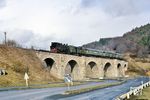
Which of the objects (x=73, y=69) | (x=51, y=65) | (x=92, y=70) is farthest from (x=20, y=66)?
(x=92, y=70)

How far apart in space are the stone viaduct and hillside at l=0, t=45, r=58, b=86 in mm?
3086

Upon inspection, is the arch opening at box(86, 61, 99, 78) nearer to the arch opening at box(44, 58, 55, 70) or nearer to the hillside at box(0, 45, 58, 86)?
the arch opening at box(44, 58, 55, 70)

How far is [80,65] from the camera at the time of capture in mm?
102312

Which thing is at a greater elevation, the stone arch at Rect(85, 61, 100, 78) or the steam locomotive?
the steam locomotive

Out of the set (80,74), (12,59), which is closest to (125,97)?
(12,59)

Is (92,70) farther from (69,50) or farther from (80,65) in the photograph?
(69,50)

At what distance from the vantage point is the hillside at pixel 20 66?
221 feet

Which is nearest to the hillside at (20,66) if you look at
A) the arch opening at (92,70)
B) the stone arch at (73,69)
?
the stone arch at (73,69)

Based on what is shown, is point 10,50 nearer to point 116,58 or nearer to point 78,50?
point 78,50

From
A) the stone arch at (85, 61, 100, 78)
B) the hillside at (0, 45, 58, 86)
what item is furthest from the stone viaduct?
the hillside at (0, 45, 58, 86)

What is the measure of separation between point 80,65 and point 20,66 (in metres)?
30.7

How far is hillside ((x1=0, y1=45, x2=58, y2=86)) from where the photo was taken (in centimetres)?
6750

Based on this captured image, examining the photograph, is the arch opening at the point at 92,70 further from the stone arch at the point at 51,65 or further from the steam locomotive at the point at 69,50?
the stone arch at the point at 51,65

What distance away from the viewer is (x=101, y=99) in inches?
1622
